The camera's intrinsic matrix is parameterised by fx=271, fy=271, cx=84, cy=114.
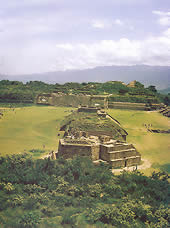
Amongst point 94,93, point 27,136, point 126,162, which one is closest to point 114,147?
point 126,162

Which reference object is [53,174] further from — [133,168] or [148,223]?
[133,168]

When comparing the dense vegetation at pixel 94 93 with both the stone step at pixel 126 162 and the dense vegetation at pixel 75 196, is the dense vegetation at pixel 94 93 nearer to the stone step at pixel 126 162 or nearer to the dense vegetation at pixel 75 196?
the stone step at pixel 126 162

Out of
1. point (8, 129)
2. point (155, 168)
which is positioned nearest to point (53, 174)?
point (8, 129)

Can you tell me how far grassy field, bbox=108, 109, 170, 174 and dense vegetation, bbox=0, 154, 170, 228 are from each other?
246cm

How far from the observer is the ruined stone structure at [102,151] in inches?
497

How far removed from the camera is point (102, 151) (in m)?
13.0

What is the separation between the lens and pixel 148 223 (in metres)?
7.72

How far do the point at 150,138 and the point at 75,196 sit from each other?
998 centimetres

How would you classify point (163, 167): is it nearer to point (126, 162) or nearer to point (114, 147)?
point (126, 162)

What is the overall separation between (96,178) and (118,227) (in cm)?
304

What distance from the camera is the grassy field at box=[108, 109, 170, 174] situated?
44.6ft

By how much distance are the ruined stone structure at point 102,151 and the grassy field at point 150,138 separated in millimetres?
1096

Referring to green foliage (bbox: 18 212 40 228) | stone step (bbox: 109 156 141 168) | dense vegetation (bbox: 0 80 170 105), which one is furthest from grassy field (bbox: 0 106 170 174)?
dense vegetation (bbox: 0 80 170 105)

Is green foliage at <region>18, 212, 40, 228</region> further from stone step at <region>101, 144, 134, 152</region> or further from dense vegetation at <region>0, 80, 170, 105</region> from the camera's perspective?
dense vegetation at <region>0, 80, 170, 105</region>
